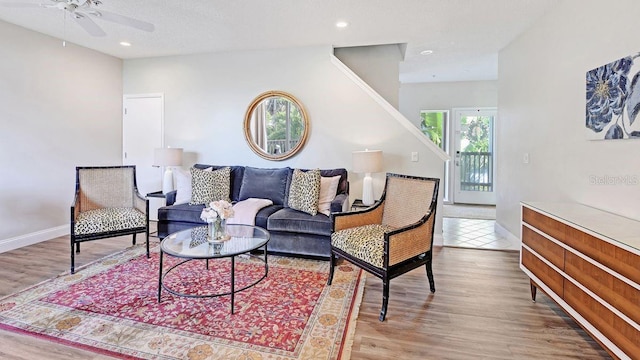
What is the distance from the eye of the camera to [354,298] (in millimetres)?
2621

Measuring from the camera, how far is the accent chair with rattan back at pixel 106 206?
3.20 m

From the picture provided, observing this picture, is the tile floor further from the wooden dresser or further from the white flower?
the white flower

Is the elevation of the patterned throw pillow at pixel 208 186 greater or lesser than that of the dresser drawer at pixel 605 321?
greater

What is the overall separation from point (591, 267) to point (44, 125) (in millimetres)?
5559

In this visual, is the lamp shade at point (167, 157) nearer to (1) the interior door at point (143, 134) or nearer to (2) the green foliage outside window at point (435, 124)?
(1) the interior door at point (143, 134)

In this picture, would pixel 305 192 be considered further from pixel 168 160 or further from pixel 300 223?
pixel 168 160

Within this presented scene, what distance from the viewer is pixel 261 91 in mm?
4598

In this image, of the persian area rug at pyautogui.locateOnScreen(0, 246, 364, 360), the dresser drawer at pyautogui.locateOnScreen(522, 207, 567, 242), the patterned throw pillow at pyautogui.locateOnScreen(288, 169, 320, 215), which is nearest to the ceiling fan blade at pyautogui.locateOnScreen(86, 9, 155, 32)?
the patterned throw pillow at pyautogui.locateOnScreen(288, 169, 320, 215)

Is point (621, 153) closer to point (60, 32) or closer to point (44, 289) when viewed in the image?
point (44, 289)

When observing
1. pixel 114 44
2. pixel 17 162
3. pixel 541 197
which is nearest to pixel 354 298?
pixel 541 197

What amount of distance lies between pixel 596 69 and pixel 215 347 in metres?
3.33

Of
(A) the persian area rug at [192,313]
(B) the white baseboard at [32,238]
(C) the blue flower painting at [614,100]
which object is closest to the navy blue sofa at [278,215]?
(A) the persian area rug at [192,313]

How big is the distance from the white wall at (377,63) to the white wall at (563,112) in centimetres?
147

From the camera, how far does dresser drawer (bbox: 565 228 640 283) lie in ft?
4.95
